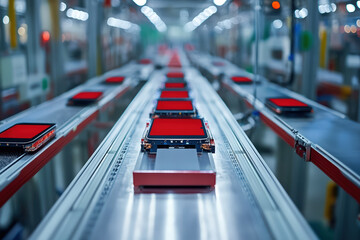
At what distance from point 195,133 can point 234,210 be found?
929mm

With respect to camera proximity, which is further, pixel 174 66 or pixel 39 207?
pixel 174 66

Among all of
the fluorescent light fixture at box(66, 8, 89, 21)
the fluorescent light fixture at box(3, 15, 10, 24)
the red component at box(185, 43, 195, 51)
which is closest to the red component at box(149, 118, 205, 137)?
the fluorescent light fixture at box(3, 15, 10, 24)

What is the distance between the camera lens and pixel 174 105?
415 centimetres

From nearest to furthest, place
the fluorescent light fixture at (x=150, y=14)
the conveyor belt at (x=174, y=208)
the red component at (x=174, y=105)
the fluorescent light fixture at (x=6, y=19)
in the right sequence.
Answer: the conveyor belt at (x=174, y=208), the red component at (x=174, y=105), the fluorescent light fixture at (x=6, y=19), the fluorescent light fixture at (x=150, y=14)

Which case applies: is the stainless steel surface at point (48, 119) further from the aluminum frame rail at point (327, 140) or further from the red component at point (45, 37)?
the aluminum frame rail at point (327, 140)

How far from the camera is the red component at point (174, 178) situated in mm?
2211

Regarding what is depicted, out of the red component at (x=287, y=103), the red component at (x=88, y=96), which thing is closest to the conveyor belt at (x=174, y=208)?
the red component at (x=287, y=103)

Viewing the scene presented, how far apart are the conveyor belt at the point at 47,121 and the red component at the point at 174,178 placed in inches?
35.4

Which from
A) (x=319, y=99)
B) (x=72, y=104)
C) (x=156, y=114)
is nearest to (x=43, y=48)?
(x=72, y=104)

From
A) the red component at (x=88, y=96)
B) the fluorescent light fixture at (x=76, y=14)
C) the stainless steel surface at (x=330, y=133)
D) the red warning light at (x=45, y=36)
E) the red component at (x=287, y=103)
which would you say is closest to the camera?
the stainless steel surface at (x=330, y=133)

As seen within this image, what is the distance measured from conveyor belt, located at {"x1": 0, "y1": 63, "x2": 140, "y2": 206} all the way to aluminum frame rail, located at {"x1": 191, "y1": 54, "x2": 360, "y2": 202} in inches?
85.9

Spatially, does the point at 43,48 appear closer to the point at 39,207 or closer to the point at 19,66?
the point at 19,66

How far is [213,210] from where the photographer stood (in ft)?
6.73

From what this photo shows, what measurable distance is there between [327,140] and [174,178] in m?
1.74
